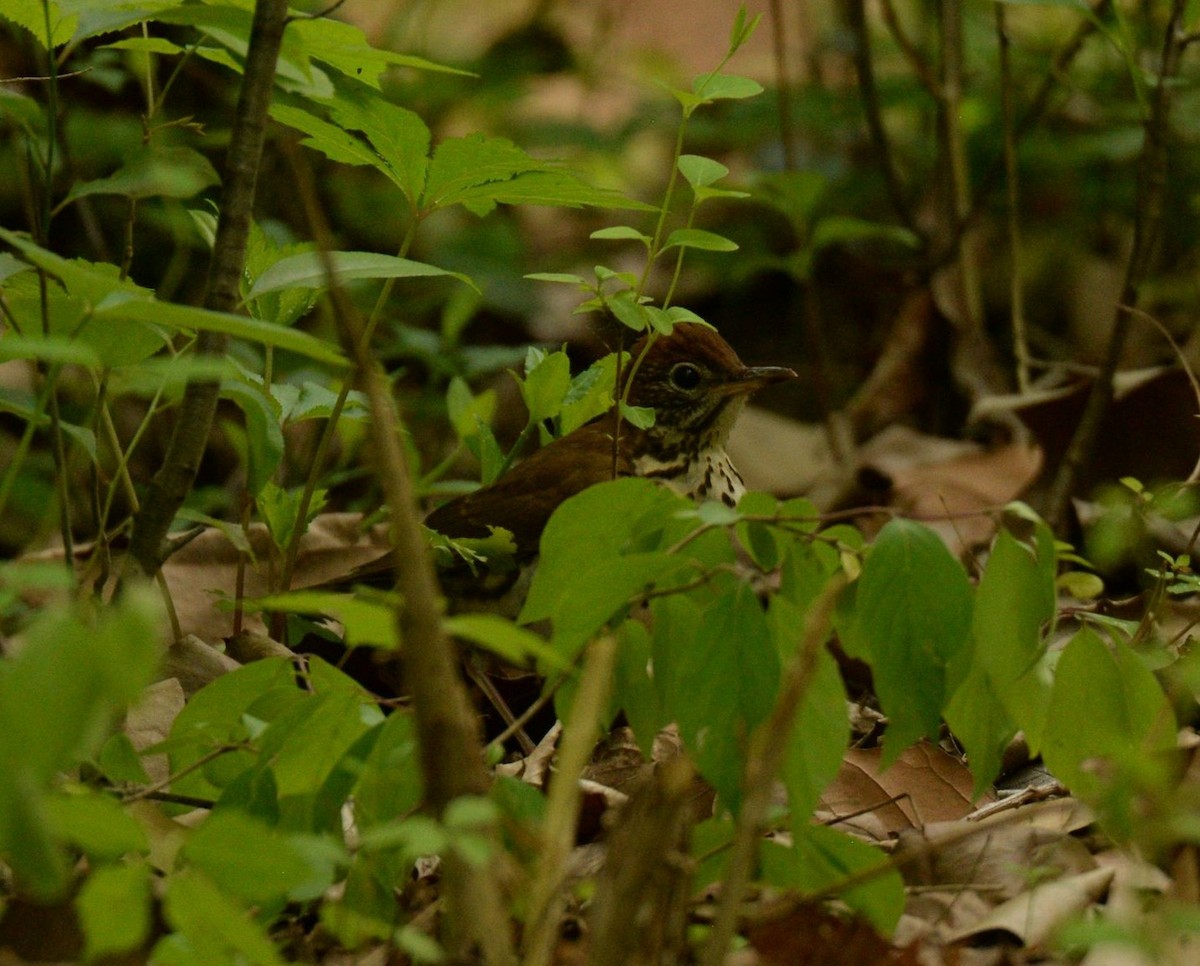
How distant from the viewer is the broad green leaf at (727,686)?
1758 mm

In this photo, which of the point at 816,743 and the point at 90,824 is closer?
the point at 90,824

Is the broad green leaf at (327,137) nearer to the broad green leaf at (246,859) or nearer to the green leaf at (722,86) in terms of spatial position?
the green leaf at (722,86)

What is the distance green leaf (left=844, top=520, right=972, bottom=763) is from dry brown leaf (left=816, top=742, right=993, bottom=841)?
33.8 inches

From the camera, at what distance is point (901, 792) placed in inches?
109

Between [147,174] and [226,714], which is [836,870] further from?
[147,174]

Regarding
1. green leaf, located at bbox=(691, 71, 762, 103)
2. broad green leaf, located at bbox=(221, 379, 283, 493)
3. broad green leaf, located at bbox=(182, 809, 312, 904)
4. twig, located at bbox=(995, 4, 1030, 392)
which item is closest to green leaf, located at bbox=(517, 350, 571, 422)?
green leaf, located at bbox=(691, 71, 762, 103)

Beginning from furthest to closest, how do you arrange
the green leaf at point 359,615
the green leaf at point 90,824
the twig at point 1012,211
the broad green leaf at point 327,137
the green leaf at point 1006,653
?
1. the twig at point 1012,211
2. the broad green leaf at point 327,137
3. the green leaf at point 1006,653
4. the green leaf at point 359,615
5. the green leaf at point 90,824

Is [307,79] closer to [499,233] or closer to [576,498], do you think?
[576,498]

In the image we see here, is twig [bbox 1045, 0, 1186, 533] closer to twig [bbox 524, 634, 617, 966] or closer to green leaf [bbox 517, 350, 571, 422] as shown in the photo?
green leaf [bbox 517, 350, 571, 422]

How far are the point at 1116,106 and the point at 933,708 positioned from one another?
541 centimetres

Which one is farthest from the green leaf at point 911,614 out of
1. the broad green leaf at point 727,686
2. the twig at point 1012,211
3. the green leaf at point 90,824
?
the twig at point 1012,211

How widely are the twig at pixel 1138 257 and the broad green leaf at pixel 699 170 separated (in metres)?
1.30

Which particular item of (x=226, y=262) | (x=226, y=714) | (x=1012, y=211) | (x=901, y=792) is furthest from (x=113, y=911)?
(x=1012, y=211)

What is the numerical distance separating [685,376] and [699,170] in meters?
1.75
